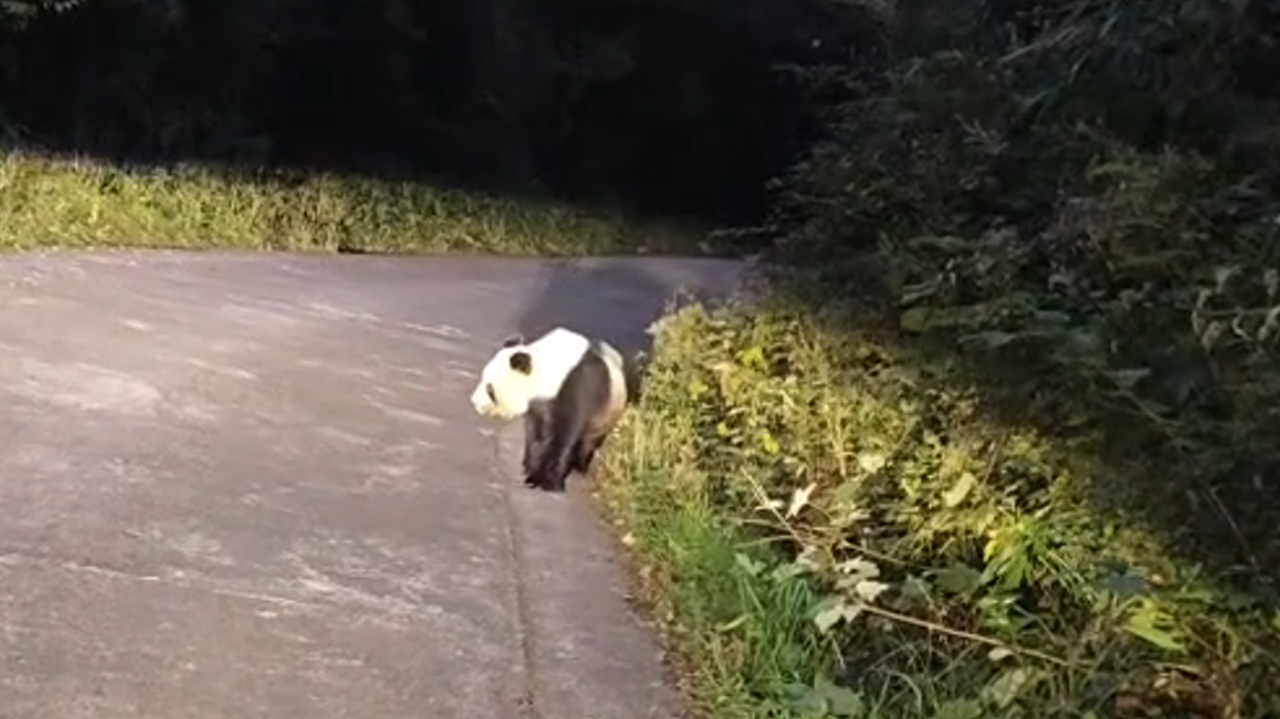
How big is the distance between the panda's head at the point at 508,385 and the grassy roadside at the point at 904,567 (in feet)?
4.48

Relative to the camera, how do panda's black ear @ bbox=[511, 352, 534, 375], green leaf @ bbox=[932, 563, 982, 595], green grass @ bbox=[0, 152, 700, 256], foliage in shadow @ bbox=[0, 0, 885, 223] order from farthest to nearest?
foliage in shadow @ bbox=[0, 0, 885, 223] → green grass @ bbox=[0, 152, 700, 256] → panda's black ear @ bbox=[511, 352, 534, 375] → green leaf @ bbox=[932, 563, 982, 595]

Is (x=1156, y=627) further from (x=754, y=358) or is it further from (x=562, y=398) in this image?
(x=562, y=398)

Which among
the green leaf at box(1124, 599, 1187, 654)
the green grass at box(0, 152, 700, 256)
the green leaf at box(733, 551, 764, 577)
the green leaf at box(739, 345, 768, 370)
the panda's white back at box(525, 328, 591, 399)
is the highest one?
the green leaf at box(1124, 599, 1187, 654)

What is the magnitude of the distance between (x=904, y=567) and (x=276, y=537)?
6.34ft

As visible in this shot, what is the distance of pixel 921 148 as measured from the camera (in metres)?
5.88

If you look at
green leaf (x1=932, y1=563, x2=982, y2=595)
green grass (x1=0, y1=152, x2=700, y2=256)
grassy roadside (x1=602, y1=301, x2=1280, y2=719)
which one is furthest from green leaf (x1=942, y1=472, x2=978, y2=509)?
green grass (x1=0, y1=152, x2=700, y2=256)

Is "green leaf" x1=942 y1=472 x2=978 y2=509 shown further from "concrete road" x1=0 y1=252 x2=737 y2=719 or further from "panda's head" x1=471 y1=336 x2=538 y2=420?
"panda's head" x1=471 y1=336 x2=538 y2=420

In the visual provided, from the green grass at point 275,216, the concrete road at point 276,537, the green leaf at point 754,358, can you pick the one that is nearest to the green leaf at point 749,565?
the concrete road at point 276,537

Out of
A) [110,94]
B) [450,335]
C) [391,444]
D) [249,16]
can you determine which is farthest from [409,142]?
[391,444]

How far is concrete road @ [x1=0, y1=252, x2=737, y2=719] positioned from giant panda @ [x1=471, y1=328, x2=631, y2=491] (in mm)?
125

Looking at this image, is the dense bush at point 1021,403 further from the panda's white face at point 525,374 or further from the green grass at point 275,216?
the green grass at point 275,216

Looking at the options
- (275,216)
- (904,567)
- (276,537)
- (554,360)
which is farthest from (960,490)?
(275,216)

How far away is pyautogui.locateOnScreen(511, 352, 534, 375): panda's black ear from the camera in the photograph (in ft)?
23.9

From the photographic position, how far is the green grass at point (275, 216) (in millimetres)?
12562
